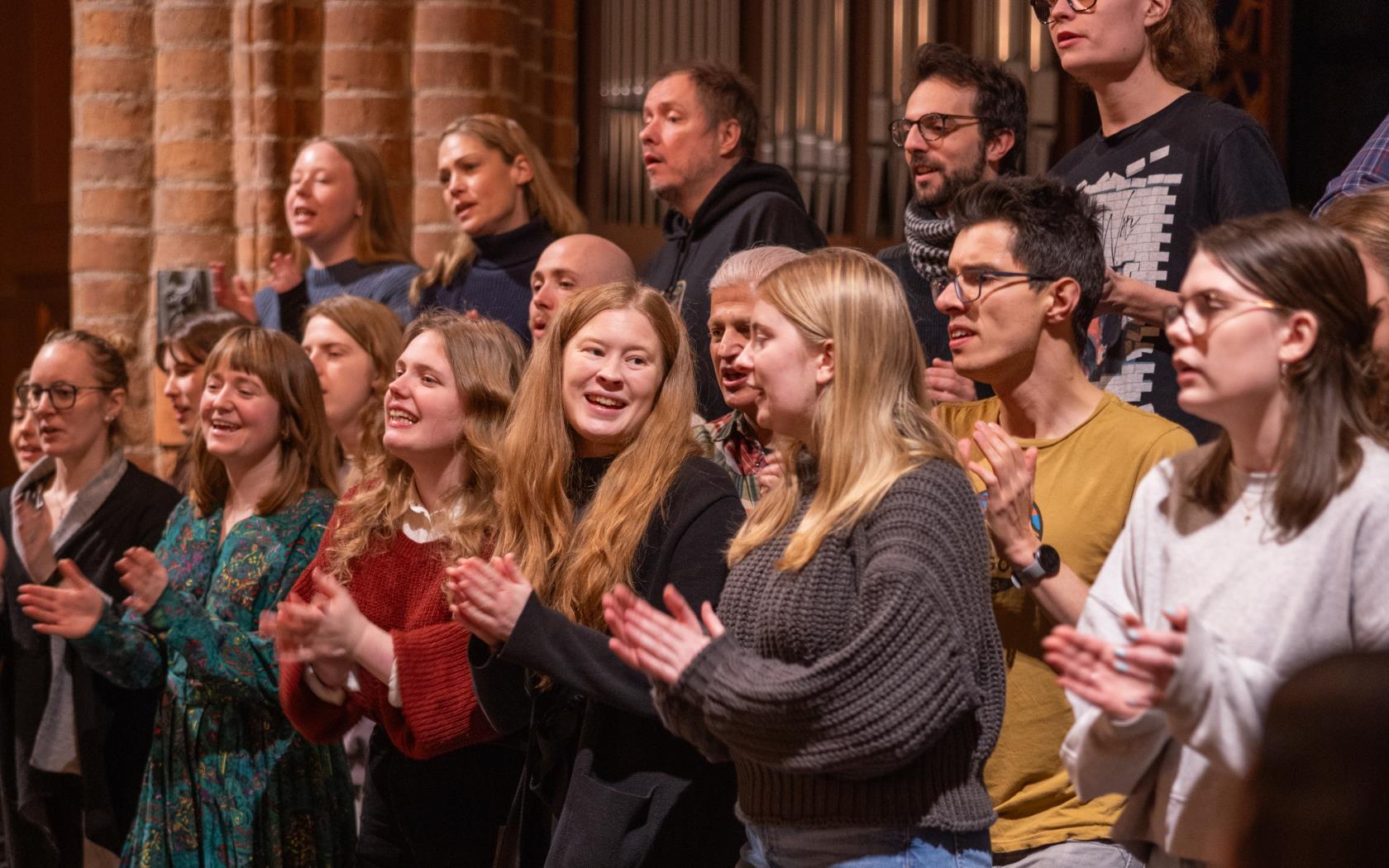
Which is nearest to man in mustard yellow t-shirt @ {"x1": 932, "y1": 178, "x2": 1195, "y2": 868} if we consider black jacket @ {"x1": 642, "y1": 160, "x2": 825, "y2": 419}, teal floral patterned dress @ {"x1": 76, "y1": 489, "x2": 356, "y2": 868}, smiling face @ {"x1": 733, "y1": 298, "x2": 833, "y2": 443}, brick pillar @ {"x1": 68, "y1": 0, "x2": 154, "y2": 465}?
smiling face @ {"x1": 733, "y1": 298, "x2": 833, "y2": 443}

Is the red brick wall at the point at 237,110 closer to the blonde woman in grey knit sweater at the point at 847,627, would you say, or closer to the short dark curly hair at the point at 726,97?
the short dark curly hair at the point at 726,97

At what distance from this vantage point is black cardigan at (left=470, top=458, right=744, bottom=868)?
2721mm

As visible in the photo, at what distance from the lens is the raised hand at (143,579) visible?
11.8 feet

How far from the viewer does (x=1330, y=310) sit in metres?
2.07

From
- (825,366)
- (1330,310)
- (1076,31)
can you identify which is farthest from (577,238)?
(1330,310)

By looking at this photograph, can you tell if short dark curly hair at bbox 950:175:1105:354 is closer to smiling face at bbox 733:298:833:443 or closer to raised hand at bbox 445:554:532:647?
smiling face at bbox 733:298:833:443

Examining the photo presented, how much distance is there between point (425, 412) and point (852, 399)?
1.28m

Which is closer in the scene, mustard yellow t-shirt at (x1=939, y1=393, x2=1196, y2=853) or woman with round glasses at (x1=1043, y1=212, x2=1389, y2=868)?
woman with round glasses at (x1=1043, y1=212, x2=1389, y2=868)

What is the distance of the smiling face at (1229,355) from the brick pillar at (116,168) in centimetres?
487

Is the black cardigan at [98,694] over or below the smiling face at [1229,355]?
below

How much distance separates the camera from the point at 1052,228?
2818mm

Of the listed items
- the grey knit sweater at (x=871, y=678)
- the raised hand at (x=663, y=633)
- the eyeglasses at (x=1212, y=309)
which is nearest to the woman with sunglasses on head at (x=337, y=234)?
the raised hand at (x=663, y=633)

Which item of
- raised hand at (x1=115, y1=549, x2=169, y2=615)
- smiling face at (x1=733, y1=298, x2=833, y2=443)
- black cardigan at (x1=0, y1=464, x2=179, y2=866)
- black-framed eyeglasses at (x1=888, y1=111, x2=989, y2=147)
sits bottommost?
black cardigan at (x1=0, y1=464, x2=179, y2=866)

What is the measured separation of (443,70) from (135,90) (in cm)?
120
